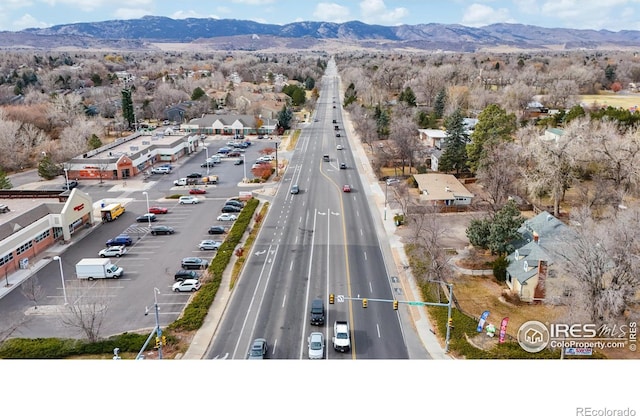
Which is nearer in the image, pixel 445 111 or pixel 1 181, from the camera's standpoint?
pixel 1 181

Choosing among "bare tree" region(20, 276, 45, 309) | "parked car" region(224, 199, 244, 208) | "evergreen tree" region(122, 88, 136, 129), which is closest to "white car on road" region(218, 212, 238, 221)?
"parked car" region(224, 199, 244, 208)

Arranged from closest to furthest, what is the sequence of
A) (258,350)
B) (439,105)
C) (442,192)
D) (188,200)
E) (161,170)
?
(258,350), (442,192), (188,200), (161,170), (439,105)

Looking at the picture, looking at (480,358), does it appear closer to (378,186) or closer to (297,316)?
(297,316)

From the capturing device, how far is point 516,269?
3159 cm

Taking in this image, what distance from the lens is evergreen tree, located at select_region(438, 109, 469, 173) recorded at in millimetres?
57812

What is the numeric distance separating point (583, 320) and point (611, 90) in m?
131

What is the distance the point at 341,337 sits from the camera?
24906 mm

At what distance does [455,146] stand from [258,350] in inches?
1649

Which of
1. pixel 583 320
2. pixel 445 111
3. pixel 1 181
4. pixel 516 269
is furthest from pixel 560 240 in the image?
pixel 445 111

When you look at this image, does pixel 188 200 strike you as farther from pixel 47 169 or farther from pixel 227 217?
pixel 47 169

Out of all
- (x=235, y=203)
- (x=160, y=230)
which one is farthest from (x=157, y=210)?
(x=235, y=203)

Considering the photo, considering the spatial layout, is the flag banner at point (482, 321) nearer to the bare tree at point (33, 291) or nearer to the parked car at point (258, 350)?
the parked car at point (258, 350)

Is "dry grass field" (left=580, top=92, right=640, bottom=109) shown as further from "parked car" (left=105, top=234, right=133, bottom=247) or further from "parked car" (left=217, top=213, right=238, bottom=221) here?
"parked car" (left=105, top=234, right=133, bottom=247)

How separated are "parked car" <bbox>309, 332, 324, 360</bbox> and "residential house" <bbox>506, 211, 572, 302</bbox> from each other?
13.8 m
